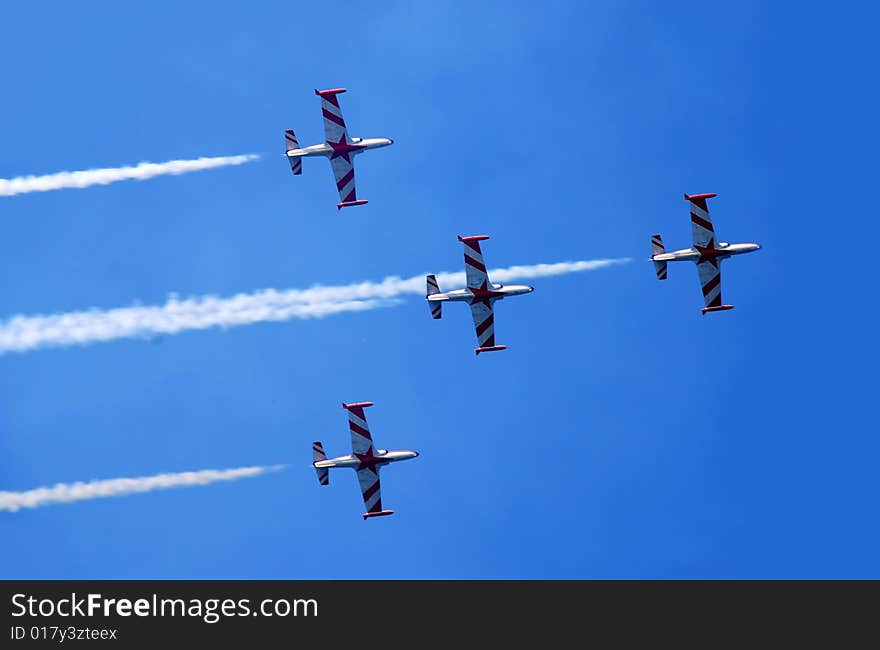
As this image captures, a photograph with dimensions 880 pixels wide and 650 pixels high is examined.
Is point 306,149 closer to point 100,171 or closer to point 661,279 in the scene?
point 100,171

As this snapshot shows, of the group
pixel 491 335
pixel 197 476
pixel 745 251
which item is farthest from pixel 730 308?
pixel 197 476

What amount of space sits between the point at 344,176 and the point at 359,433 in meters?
22.6

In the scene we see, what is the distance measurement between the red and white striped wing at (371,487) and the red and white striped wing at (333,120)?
1093 inches

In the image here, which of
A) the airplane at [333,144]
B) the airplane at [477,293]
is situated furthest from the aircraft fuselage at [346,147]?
the airplane at [477,293]

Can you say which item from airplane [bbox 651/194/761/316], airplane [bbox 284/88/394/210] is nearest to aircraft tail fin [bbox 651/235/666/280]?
airplane [bbox 651/194/761/316]

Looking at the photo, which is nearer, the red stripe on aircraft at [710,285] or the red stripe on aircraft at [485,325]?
the red stripe on aircraft at [710,285]

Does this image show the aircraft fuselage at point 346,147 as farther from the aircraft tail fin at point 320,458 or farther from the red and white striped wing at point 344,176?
the aircraft tail fin at point 320,458

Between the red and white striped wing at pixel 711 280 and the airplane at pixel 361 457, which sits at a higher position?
the red and white striped wing at pixel 711 280

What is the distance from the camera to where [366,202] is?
15225 cm

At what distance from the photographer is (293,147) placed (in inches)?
5871

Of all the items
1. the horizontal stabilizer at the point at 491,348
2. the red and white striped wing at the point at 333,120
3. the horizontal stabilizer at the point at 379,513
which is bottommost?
the horizontal stabilizer at the point at 379,513

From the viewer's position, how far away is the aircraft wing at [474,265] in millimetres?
144375
